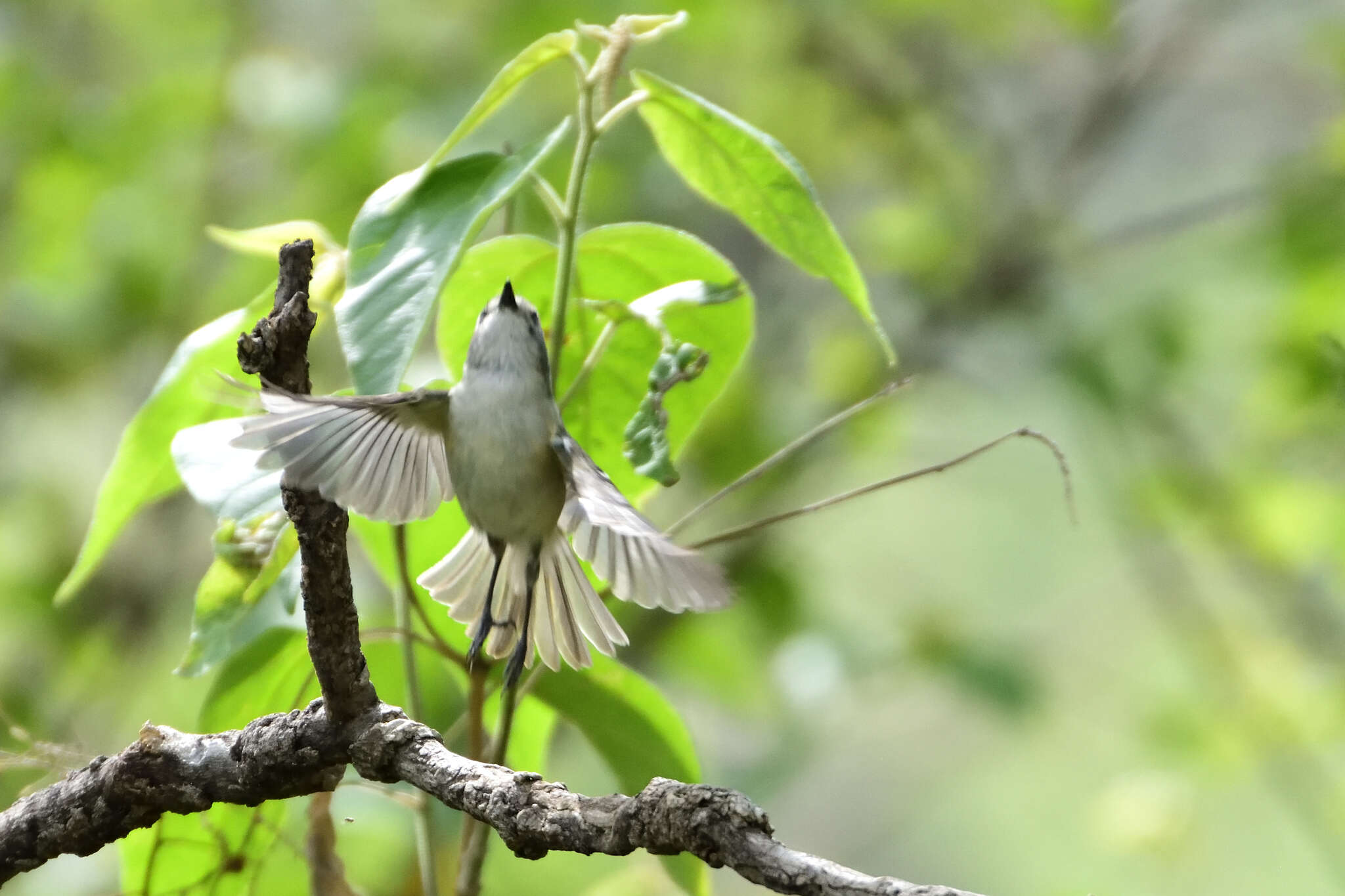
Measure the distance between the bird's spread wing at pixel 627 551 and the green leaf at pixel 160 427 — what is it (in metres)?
0.22

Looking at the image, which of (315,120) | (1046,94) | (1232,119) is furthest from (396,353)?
(1232,119)

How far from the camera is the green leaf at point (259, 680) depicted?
28.7 inches

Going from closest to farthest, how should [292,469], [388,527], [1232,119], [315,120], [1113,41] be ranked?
[292,469]
[388,527]
[315,120]
[1113,41]
[1232,119]

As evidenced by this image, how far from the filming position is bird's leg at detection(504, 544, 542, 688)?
0.65 metres

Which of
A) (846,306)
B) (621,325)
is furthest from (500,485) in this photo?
(846,306)

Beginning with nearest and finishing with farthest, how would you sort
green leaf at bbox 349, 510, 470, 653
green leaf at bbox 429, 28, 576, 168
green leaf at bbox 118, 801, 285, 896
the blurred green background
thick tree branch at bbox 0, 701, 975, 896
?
thick tree branch at bbox 0, 701, 975, 896 → green leaf at bbox 429, 28, 576, 168 → green leaf at bbox 118, 801, 285, 896 → green leaf at bbox 349, 510, 470, 653 → the blurred green background

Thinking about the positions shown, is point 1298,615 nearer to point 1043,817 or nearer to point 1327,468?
point 1327,468

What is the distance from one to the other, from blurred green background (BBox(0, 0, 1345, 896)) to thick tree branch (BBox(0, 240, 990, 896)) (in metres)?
1.05

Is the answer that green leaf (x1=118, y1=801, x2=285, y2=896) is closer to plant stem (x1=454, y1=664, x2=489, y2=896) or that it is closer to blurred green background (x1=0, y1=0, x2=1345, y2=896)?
plant stem (x1=454, y1=664, x2=489, y2=896)

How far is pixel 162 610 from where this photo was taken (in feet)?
7.34

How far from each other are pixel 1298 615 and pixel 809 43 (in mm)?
1391

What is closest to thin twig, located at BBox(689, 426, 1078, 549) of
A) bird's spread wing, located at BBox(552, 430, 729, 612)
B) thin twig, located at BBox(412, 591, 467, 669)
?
bird's spread wing, located at BBox(552, 430, 729, 612)

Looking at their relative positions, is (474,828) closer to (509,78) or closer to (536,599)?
(536,599)

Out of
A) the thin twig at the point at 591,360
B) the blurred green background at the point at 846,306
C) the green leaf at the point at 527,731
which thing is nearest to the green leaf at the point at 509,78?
the thin twig at the point at 591,360
